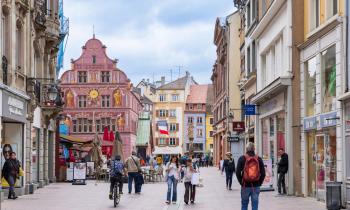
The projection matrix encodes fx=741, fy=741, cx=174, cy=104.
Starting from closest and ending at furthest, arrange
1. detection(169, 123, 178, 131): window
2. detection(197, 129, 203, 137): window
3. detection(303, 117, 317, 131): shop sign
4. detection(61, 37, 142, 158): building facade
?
1. detection(303, 117, 317, 131): shop sign
2. detection(61, 37, 142, 158): building facade
3. detection(169, 123, 178, 131): window
4. detection(197, 129, 203, 137): window

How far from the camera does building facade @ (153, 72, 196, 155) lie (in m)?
134

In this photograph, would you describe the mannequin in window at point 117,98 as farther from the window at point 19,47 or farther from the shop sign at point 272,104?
the window at point 19,47

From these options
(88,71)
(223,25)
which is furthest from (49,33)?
(88,71)

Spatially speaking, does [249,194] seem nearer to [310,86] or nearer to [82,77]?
[310,86]

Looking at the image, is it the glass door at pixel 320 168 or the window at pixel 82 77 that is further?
the window at pixel 82 77

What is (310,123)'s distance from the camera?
24.8 meters

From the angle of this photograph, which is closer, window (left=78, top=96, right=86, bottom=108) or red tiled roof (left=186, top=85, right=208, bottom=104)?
window (left=78, top=96, right=86, bottom=108)

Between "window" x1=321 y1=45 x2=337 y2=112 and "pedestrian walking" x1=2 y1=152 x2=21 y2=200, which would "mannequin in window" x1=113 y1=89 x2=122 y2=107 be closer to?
"pedestrian walking" x1=2 y1=152 x2=21 y2=200

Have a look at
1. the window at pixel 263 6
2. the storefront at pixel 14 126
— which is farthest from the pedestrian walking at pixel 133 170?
the window at pixel 263 6

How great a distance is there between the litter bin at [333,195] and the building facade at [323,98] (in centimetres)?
26

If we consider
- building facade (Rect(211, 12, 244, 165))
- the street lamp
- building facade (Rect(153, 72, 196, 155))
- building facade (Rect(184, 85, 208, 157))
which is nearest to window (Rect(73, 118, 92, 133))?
building facade (Rect(211, 12, 244, 165))

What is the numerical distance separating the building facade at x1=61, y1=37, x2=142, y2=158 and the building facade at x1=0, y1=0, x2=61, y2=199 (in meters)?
50.2

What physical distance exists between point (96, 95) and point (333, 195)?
73334 mm

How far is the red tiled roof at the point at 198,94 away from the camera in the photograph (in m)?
138
